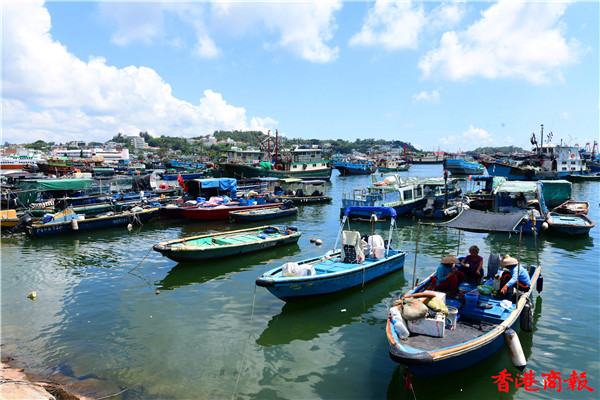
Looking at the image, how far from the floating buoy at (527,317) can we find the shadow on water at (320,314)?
376 cm

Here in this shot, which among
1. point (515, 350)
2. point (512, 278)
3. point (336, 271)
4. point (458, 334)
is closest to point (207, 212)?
point (336, 271)

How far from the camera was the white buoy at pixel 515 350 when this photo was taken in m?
7.08

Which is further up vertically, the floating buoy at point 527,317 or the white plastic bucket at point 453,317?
the white plastic bucket at point 453,317

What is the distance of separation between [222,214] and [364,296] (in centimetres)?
1746

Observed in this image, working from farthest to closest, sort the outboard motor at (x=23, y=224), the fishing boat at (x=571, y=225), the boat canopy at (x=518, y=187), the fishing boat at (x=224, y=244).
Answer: the boat canopy at (x=518, y=187)
the outboard motor at (x=23, y=224)
the fishing boat at (x=571, y=225)
the fishing boat at (x=224, y=244)

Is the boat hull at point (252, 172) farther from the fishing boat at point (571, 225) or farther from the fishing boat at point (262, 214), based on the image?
the fishing boat at point (571, 225)

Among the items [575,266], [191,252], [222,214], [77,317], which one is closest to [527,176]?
[575,266]

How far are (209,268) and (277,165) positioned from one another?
4462 cm

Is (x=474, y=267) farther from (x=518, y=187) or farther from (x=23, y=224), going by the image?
(x=23, y=224)

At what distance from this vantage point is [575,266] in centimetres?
1536

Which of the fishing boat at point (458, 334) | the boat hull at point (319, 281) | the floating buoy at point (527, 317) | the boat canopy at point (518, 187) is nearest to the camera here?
the fishing boat at point (458, 334)

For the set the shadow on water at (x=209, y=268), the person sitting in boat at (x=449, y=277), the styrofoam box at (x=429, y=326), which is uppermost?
the person sitting in boat at (x=449, y=277)

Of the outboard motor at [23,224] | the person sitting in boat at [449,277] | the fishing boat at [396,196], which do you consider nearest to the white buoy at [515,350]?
the person sitting in boat at [449,277]

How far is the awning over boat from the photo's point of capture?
10968 millimetres
